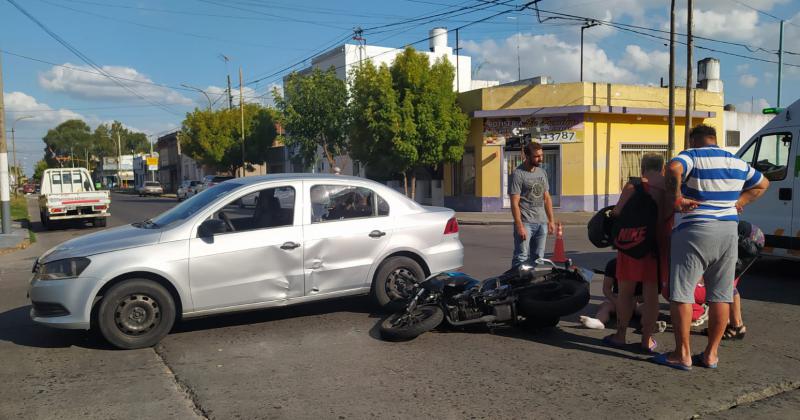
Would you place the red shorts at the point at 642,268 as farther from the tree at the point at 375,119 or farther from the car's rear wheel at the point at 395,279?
the tree at the point at 375,119

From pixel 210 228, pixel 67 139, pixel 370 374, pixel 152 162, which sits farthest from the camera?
pixel 67 139

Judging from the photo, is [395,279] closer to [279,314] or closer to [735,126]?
[279,314]

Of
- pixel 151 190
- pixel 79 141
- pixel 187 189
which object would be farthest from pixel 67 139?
pixel 187 189

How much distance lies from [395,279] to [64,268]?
3.23m

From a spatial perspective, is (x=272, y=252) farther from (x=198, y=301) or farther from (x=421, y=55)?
(x=421, y=55)

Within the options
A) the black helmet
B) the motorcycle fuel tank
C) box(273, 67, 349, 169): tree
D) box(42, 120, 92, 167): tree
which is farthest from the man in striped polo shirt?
box(42, 120, 92, 167): tree

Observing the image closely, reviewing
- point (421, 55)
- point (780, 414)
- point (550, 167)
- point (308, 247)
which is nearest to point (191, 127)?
point (421, 55)

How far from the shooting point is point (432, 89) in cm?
2400

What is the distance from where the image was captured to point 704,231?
14.9 feet

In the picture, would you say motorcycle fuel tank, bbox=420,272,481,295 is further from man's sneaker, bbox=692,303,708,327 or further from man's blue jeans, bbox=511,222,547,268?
man's sneaker, bbox=692,303,708,327

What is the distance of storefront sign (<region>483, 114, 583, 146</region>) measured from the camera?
24.0 m

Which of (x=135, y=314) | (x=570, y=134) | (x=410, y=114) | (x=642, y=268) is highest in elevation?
(x=410, y=114)

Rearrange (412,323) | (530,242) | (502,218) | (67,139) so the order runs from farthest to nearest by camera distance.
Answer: (67,139) → (502,218) → (530,242) → (412,323)

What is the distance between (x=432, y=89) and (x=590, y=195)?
7.70 metres
